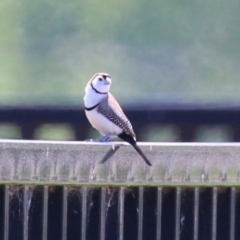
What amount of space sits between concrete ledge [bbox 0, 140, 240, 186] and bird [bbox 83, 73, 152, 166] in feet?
3.65

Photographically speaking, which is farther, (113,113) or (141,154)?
(113,113)

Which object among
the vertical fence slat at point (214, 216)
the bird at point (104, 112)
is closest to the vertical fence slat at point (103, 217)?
the vertical fence slat at point (214, 216)

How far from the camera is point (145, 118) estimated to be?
12.9 meters

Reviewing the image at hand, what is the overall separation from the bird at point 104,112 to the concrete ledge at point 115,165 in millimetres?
1111

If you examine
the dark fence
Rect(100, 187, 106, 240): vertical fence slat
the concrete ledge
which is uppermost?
the dark fence

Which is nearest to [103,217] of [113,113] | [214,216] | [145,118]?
[214,216]

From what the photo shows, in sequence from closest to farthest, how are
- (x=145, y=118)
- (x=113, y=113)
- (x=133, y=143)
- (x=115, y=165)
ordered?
(x=115, y=165), (x=133, y=143), (x=113, y=113), (x=145, y=118)

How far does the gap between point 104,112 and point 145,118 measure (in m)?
4.90

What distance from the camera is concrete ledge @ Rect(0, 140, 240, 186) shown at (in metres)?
6.48

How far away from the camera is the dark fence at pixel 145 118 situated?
12.6 meters

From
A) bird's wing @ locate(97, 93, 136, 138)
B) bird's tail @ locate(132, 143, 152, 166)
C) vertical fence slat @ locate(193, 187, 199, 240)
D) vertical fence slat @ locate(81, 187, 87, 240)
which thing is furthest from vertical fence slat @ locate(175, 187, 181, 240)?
bird's wing @ locate(97, 93, 136, 138)

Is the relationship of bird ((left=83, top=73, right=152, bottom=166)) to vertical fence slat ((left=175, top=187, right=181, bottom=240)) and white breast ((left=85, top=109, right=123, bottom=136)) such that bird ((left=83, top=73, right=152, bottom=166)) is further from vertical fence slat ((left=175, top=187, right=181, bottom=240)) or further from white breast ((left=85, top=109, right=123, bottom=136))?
vertical fence slat ((left=175, top=187, right=181, bottom=240))

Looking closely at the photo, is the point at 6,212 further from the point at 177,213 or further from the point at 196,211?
the point at 196,211

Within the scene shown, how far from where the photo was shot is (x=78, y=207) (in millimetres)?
6758
